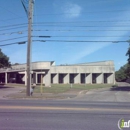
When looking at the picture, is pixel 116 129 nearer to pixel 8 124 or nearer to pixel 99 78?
pixel 8 124

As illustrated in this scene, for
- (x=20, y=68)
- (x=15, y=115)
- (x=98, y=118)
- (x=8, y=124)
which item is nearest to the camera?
(x=8, y=124)

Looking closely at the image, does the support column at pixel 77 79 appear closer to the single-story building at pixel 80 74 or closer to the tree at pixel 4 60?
the single-story building at pixel 80 74

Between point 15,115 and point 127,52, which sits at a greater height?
point 127,52

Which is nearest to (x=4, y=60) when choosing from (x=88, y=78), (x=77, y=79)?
(x=77, y=79)

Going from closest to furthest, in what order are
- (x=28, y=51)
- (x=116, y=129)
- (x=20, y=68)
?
(x=116, y=129) < (x=28, y=51) < (x=20, y=68)

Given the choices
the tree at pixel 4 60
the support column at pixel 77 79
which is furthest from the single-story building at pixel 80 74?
the tree at pixel 4 60

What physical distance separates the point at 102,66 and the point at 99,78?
3.74 metres

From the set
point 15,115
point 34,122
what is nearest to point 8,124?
point 34,122

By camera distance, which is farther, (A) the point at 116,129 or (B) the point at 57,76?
(B) the point at 57,76

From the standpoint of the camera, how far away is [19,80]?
235 feet

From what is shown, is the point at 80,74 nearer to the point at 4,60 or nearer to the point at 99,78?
the point at 99,78

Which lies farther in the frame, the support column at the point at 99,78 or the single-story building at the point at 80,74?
the support column at the point at 99,78

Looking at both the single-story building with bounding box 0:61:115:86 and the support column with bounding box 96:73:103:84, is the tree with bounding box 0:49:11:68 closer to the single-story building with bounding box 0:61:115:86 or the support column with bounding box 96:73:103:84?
the single-story building with bounding box 0:61:115:86

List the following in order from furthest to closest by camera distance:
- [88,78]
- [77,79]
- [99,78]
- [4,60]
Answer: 1. [77,79]
2. [99,78]
3. [88,78]
4. [4,60]
